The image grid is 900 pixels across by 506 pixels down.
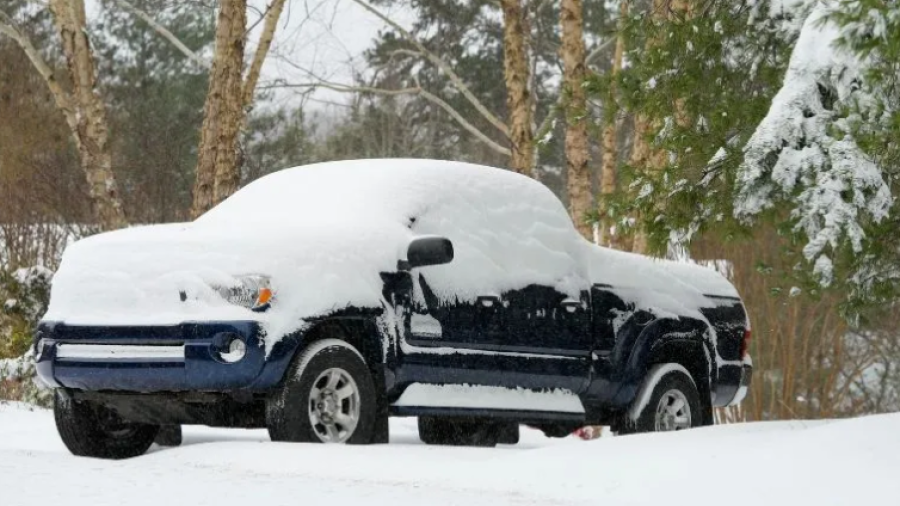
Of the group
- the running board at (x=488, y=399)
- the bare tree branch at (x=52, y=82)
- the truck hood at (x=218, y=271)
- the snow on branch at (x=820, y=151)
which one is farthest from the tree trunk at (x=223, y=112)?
the snow on branch at (x=820, y=151)

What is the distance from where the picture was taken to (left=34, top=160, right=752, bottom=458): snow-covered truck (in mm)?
8750

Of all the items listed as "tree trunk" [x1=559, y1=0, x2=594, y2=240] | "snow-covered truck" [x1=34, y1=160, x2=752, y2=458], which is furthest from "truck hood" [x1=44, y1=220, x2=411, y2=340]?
"tree trunk" [x1=559, y1=0, x2=594, y2=240]

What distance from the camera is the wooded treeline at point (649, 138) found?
9.04 m

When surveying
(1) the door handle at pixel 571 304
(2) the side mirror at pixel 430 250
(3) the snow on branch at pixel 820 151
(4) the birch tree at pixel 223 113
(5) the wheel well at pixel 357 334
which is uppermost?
(4) the birch tree at pixel 223 113

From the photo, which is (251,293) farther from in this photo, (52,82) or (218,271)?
(52,82)

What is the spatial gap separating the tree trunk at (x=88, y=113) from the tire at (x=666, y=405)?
11.4m

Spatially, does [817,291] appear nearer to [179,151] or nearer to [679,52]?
[679,52]

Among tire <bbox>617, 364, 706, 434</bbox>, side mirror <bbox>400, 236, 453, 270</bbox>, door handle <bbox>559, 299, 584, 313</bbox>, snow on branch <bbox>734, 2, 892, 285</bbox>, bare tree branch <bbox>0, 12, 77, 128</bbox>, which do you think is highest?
bare tree branch <bbox>0, 12, 77, 128</bbox>

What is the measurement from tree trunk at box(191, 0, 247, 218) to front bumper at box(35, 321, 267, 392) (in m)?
8.96

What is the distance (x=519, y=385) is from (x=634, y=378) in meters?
1.15

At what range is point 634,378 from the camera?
10.9 meters

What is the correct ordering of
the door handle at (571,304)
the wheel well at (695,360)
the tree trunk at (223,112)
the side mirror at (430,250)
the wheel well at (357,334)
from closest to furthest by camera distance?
1. the wheel well at (357,334)
2. the side mirror at (430,250)
3. the door handle at (571,304)
4. the wheel well at (695,360)
5. the tree trunk at (223,112)

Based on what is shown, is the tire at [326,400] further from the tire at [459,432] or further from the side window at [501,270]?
the tire at [459,432]

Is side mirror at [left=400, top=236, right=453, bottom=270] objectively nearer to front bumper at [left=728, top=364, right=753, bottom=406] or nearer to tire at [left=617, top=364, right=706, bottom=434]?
tire at [left=617, top=364, right=706, bottom=434]
